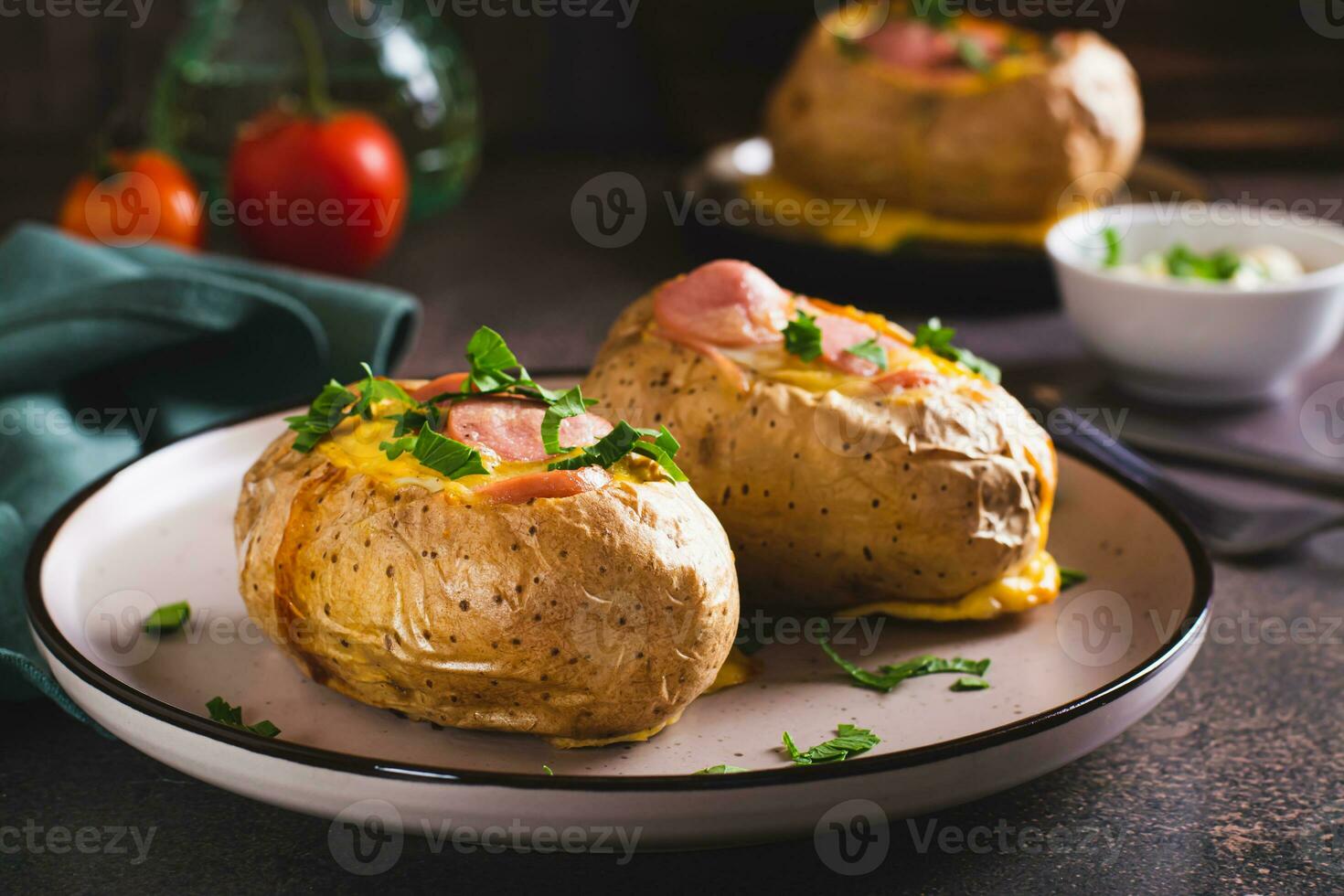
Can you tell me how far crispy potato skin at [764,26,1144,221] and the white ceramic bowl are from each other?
0.30 meters

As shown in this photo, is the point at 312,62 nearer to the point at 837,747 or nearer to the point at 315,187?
the point at 315,187

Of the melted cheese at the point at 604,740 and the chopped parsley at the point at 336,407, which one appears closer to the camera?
the melted cheese at the point at 604,740

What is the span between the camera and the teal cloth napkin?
84.5 inches

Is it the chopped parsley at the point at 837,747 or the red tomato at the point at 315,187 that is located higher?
the red tomato at the point at 315,187

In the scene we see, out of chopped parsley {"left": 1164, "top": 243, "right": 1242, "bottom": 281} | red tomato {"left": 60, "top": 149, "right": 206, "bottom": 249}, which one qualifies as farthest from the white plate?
red tomato {"left": 60, "top": 149, "right": 206, "bottom": 249}

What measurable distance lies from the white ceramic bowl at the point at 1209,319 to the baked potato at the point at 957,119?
308 mm

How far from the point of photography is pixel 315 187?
3.16 metres

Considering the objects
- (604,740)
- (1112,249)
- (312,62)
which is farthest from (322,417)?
(312,62)

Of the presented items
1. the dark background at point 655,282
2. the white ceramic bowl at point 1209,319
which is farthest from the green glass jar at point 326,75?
the white ceramic bowl at point 1209,319

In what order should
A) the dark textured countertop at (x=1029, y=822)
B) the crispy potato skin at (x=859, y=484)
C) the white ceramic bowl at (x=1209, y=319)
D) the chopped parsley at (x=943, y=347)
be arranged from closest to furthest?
the dark textured countertop at (x=1029, y=822)
the crispy potato skin at (x=859, y=484)
the chopped parsley at (x=943, y=347)
the white ceramic bowl at (x=1209, y=319)

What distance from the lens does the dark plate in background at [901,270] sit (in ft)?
9.76

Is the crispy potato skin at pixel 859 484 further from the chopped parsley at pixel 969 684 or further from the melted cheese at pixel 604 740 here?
the melted cheese at pixel 604 740

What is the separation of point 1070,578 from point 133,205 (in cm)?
211

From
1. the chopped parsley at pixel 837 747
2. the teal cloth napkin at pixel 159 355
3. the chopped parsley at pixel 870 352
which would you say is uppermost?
the chopped parsley at pixel 870 352
